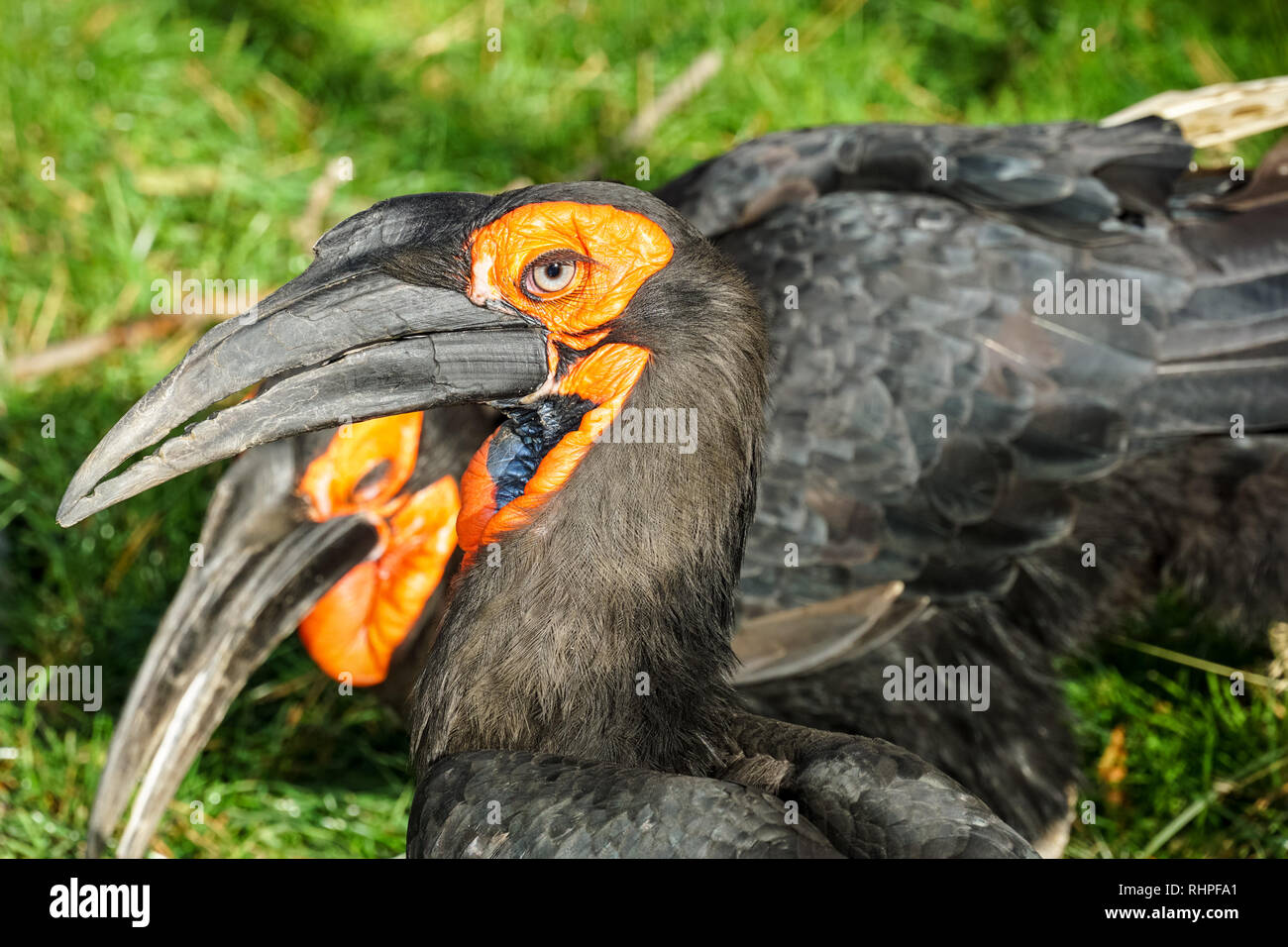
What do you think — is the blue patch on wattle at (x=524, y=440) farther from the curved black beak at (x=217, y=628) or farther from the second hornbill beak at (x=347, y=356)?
the curved black beak at (x=217, y=628)

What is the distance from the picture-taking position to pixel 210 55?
16.9 feet

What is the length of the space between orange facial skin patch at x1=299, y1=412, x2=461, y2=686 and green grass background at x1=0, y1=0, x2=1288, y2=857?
0.41 meters

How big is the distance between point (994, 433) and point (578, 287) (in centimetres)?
130

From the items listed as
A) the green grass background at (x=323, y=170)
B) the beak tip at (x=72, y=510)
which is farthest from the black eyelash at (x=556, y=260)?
the green grass background at (x=323, y=170)

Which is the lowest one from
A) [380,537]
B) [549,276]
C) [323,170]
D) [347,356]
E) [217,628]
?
[217,628]

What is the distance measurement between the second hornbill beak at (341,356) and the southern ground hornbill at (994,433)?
1.09 meters

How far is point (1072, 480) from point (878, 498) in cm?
41

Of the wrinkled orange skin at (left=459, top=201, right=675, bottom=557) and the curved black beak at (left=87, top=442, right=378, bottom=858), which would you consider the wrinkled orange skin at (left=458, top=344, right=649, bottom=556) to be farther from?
the curved black beak at (left=87, top=442, right=378, bottom=858)

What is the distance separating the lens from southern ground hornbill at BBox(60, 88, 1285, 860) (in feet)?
10.4

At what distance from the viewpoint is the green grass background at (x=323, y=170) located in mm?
3514

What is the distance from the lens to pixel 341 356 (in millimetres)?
2084

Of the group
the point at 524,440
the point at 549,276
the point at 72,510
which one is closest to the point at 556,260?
the point at 549,276

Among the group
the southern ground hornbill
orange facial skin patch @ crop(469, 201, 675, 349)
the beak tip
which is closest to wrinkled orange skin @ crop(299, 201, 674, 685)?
orange facial skin patch @ crop(469, 201, 675, 349)

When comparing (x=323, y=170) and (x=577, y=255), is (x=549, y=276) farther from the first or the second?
(x=323, y=170)
